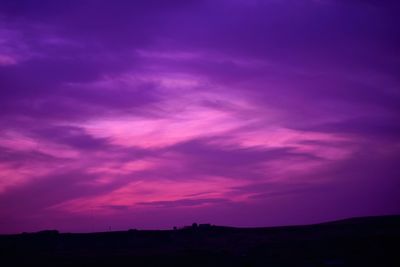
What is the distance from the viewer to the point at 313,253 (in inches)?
2260

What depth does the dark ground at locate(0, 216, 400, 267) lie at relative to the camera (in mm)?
54031

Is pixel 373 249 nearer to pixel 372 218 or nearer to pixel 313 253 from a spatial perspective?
pixel 313 253

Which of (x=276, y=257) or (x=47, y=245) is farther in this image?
(x=47, y=245)

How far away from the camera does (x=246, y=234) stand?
88.2 m

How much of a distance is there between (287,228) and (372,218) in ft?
79.9

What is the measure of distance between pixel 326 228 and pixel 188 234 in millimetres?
28531

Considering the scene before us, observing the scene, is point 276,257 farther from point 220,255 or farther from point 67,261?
point 67,261

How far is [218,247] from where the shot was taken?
70.6 meters

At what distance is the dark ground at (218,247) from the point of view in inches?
2127

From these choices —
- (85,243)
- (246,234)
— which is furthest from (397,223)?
(85,243)

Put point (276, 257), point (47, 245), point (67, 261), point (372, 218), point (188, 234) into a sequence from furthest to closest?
point (372, 218) < point (188, 234) < point (47, 245) < point (67, 261) < point (276, 257)

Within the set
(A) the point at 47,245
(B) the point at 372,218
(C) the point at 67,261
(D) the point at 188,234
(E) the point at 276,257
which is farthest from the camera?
(B) the point at 372,218

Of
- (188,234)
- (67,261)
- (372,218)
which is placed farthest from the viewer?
(372,218)

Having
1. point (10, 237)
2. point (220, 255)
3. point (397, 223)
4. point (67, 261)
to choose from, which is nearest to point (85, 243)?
point (10, 237)
